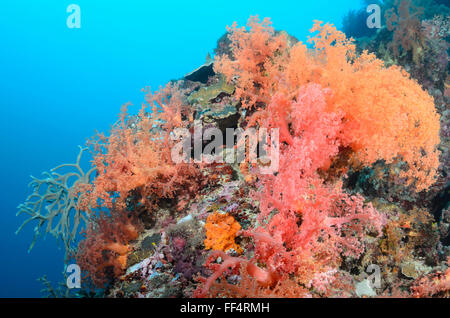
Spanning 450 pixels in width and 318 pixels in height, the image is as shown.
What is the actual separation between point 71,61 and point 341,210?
114 metres

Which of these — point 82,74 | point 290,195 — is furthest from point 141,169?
point 82,74

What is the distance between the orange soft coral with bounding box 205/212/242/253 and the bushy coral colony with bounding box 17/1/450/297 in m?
A: 0.02

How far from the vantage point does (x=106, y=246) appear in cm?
441

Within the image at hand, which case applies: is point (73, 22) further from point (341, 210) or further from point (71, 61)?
point (71, 61)

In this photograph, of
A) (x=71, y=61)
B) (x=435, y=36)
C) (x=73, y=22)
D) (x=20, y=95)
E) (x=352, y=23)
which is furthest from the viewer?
(x=71, y=61)

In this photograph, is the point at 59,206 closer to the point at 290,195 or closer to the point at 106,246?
the point at 106,246

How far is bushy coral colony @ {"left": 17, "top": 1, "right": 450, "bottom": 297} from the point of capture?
9.61 ft

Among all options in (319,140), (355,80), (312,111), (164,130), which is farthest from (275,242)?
(164,130)

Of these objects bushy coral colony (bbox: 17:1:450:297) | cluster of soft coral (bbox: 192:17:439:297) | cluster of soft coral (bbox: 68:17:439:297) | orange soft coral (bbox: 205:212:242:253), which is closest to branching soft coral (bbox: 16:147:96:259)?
bushy coral colony (bbox: 17:1:450:297)

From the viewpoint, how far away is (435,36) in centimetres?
806

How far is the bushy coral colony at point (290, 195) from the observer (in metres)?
2.93

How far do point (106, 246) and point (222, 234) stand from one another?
89.5 inches

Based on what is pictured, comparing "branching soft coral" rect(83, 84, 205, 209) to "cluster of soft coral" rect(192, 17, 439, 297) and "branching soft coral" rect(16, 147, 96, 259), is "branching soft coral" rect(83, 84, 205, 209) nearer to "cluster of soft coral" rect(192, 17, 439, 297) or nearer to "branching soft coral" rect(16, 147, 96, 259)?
"branching soft coral" rect(16, 147, 96, 259)

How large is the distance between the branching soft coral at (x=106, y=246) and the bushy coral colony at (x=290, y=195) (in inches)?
1.0
